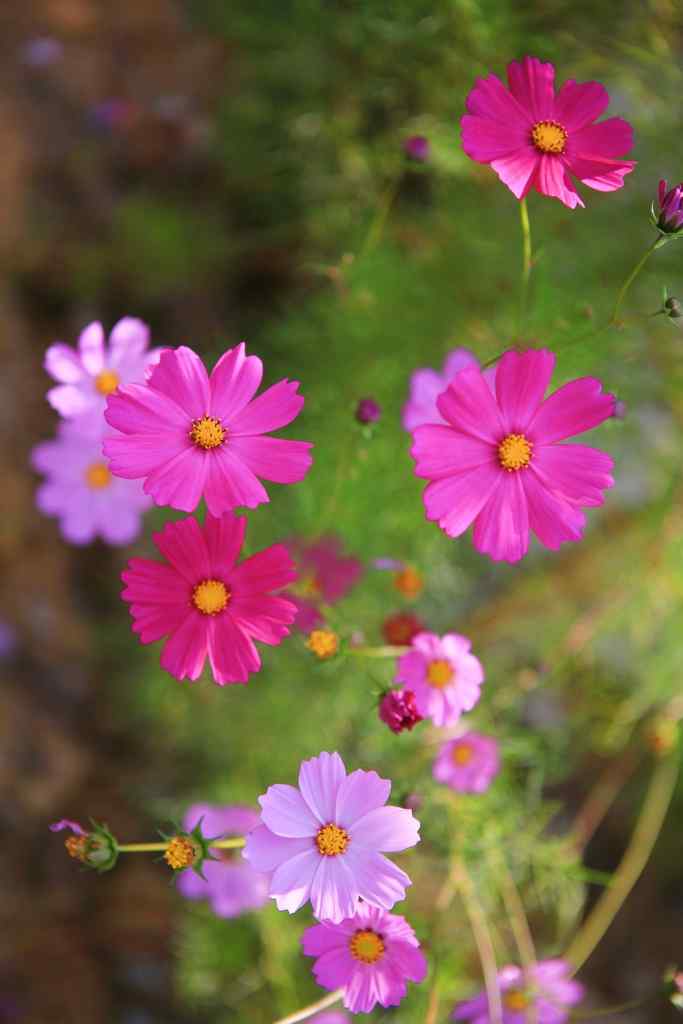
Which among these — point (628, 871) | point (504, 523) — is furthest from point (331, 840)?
point (628, 871)

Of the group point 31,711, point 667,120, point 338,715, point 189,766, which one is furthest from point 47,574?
point 667,120

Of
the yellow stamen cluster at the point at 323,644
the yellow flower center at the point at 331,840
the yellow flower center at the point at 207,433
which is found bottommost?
the yellow flower center at the point at 331,840

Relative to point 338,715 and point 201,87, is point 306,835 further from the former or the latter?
point 201,87

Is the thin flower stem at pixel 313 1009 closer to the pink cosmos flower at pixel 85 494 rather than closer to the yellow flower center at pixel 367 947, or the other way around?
the yellow flower center at pixel 367 947

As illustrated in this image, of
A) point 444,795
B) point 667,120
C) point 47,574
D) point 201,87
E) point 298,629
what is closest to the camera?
point 298,629

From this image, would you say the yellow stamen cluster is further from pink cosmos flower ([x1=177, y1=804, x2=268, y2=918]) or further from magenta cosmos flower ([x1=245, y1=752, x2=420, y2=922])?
pink cosmos flower ([x1=177, y1=804, x2=268, y2=918])

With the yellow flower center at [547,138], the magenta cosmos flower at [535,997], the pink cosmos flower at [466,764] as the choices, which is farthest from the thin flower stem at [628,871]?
the yellow flower center at [547,138]

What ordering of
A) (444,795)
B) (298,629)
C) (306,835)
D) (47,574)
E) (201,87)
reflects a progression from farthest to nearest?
(201,87) → (47,574) → (444,795) → (298,629) → (306,835)
